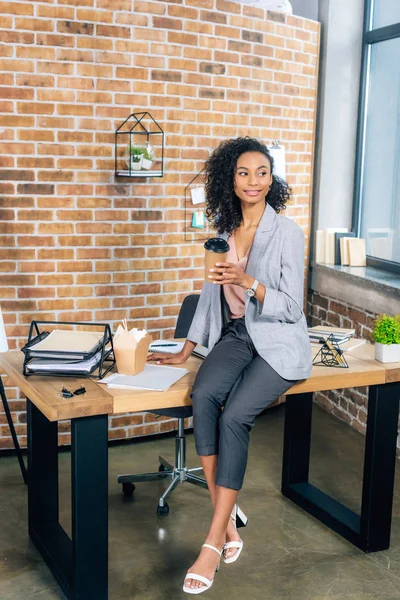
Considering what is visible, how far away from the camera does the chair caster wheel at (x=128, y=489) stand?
144 inches

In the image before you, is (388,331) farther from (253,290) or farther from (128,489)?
(128,489)

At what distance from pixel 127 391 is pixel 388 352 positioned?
1191mm

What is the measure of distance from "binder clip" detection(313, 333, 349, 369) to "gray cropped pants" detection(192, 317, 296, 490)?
12.3 inches

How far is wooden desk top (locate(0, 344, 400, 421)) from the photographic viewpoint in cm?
252

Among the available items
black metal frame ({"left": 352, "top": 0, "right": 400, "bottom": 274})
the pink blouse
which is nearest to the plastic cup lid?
the pink blouse

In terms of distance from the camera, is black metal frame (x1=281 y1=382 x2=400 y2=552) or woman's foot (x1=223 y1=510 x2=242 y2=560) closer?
woman's foot (x1=223 y1=510 x2=242 y2=560)

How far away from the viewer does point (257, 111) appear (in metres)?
4.55

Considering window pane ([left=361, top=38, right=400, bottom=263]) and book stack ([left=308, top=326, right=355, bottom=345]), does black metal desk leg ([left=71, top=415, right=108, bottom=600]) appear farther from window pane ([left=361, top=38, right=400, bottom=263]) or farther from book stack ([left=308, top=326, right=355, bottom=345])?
window pane ([left=361, top=38, right=400, bottom=263])

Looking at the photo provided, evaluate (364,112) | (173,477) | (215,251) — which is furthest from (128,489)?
(364,112)

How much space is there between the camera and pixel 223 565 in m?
3.05

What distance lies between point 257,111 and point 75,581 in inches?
119

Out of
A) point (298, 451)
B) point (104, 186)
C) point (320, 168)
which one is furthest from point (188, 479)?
point (320, 168)

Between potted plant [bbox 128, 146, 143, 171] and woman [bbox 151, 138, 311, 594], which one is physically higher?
potted plant [bbox 128, 146, 143, 171]

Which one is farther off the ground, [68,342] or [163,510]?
[68,342]
